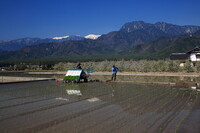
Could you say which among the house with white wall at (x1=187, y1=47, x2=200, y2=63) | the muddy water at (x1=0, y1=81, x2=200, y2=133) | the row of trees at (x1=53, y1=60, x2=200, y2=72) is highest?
the house with white wall at (x1=187, y1=47, x2=200, y2=63)

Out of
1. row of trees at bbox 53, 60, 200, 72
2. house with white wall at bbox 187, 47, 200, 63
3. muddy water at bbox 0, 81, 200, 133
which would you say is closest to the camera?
muddy water at bbox 0, 81, 200, 133

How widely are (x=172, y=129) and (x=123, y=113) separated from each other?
230 cm

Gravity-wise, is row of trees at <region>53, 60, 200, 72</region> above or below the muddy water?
above

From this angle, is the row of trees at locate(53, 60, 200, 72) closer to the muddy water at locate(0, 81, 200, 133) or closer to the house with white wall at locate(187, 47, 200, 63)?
the house with white wall at locate(187, 47, 200, 63)

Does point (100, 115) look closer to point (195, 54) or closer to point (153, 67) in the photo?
point (153, 67)

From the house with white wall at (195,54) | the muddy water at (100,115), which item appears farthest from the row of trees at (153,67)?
the muddy water at (100,115)

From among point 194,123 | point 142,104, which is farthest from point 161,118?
point 142,104

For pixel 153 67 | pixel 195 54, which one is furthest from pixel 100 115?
pixel 195 54

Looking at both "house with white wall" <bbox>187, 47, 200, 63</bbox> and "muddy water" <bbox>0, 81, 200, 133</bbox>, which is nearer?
"muddy water" <bbox>0, 81, 200, 133</bbox>

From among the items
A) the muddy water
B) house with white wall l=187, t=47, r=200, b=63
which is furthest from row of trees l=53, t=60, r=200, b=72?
the muddy water

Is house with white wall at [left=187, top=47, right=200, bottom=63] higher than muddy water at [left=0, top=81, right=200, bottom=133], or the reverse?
house with white wall at [left=187, top=47, right=200, bottom=63]

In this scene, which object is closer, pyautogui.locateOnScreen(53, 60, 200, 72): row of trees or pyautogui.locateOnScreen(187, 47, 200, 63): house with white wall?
pyautogui.locateOnScreen(53, 60, 200, 72): row of trees

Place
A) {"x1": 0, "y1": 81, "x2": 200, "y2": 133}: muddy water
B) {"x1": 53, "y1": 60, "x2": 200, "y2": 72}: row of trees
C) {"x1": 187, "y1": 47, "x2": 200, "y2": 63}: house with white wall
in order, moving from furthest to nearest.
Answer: {"x1": 187, "y1": 47, "x2": 200, "y2": 63}: house with white wall
{"x1": 53, "y1": 60, "x2": 200, "y2": 72}: row of trees
{"x1": 0, "y1": 81, "x2": 200, "y2": 133}: muddy water

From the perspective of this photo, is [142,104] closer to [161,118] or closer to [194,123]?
[161,118]
